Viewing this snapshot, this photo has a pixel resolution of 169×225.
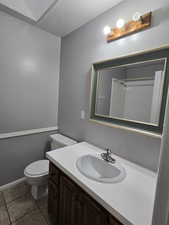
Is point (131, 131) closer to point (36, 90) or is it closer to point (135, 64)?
point (135, 64)

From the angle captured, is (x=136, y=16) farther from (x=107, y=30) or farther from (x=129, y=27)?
(x=107, y=30)

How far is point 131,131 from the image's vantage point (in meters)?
1.18

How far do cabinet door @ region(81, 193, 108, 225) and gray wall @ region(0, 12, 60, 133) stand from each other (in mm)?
1441

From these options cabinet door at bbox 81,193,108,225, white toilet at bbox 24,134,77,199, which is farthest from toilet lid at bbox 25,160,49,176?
cabinet door at bbox 81,193,108,225

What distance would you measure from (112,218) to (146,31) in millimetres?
1486

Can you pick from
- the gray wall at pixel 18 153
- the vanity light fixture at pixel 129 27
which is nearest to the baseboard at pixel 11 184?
the gray wall at pixel 18 153

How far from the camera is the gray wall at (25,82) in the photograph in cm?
159

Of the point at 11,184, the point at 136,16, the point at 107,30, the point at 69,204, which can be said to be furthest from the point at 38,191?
the point at 136,16

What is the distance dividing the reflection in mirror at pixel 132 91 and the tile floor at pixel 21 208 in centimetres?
145

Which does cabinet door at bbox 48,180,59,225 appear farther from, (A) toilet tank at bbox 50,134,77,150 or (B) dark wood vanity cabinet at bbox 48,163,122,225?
(A) toilet tank at bbox 50,134,77,150

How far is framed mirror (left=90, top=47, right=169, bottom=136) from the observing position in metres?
1.01

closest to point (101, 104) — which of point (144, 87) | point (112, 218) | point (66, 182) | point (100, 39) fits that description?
point (144, 87)

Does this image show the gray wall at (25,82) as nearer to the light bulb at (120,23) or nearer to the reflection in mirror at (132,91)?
the reflection in mirror at (132,91)

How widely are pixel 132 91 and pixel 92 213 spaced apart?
3.59 feet
